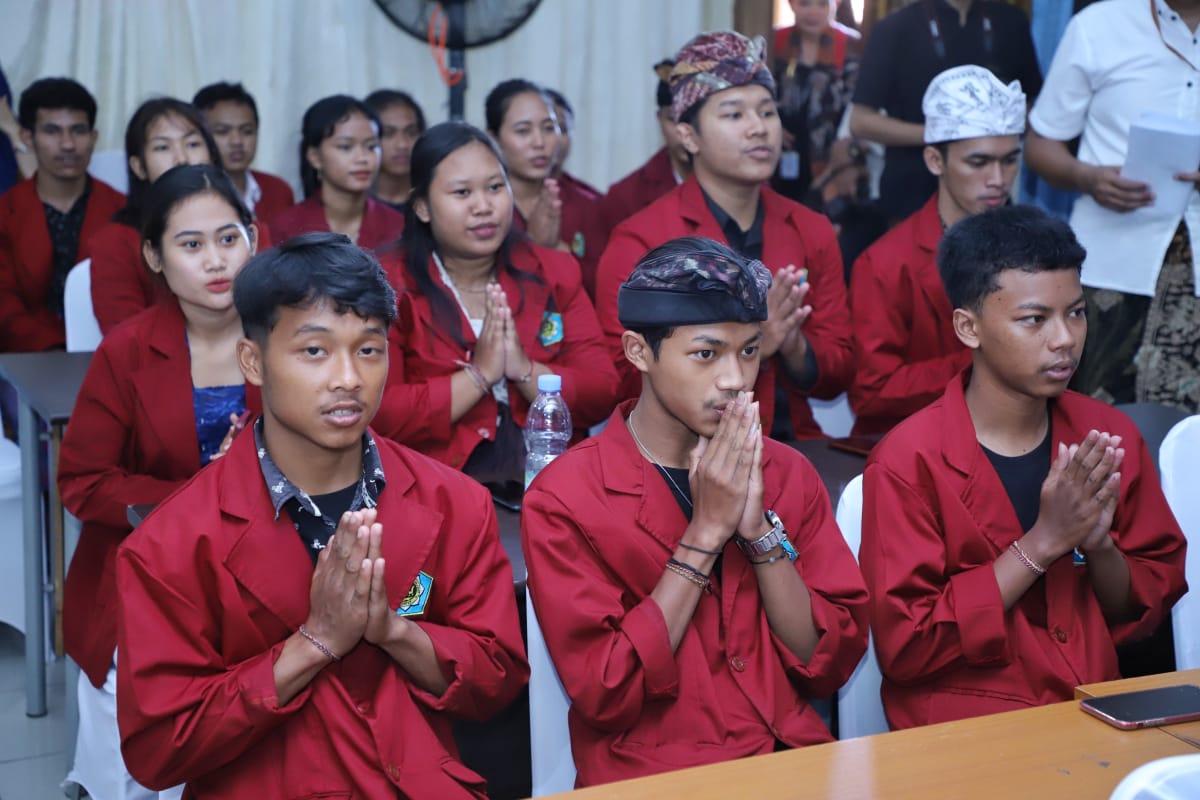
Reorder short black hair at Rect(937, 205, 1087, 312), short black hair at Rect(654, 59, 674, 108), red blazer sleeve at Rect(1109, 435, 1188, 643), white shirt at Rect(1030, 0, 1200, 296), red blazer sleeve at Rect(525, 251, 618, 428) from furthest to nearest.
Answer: short black hair at Rect(654, 59, 674, 108), white shirt at Rect(1030, 0, 1200, 296), red blazer sleeve at Rect(525, 251, 618, 428), short black hair at Rect(937, 205, 1087, 312), red blazer sleeve at Rect(1109, 435, 1188, 643)

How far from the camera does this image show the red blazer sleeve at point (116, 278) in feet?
11.5

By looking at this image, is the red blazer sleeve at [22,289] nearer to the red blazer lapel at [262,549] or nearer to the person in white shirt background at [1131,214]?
the red blazer lapel at [262,549]

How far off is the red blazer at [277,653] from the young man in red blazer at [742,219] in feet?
4.41

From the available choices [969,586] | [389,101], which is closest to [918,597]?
[969,586]

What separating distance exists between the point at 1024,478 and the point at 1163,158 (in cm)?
154

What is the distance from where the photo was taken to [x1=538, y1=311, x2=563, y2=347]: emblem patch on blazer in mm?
3076

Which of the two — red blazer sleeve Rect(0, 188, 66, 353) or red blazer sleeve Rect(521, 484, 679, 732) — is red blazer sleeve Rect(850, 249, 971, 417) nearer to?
red blazer sleeve Rect(521, 484, 679, 732)

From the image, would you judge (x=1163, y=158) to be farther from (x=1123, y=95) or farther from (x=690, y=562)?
(x=690, y=562)

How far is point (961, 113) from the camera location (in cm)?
330

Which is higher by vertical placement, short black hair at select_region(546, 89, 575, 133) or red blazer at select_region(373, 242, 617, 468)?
short black hair at select_region(546, 89, 575, 133)

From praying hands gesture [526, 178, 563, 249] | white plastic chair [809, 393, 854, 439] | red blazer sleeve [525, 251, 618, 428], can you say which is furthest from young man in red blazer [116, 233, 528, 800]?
praying hands gesture [526, 178, 563, 249]

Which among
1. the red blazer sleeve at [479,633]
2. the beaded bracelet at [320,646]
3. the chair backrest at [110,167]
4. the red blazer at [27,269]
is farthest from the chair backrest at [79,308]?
the beaded bracelet at [320,646]

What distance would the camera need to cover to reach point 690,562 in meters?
1.84

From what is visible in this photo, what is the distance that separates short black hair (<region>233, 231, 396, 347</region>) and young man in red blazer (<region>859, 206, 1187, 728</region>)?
2.76 ft
